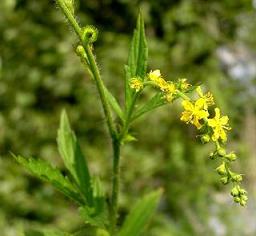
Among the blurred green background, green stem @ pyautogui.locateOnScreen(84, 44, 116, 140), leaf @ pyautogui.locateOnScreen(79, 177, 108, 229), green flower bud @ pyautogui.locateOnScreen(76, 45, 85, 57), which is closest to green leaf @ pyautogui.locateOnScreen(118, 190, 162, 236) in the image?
leaf @ pyautogui.locateOnScreen(79, 177, 108, 229)

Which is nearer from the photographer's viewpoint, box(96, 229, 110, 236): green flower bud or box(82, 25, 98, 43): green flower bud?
box(82, 25, 98, 43): green flower bud

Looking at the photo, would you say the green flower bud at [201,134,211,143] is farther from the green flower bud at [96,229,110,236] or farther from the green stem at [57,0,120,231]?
the green flower bud at [96,229,110,236]

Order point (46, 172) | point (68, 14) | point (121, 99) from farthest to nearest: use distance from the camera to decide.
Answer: point (121, 99) < point (46, 172) < point (68, 14)

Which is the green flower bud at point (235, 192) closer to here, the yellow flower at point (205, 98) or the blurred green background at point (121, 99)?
the yellow flower at point (205, 98)

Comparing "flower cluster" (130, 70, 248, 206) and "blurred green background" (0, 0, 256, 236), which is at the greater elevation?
"blurred green background" (0, 0, 256, 236)

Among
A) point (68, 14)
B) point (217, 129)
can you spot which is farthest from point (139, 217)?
point (68, 14)

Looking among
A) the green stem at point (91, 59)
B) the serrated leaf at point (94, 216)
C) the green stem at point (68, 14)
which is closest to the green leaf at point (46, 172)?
the serrated leaf at point (94, 216)

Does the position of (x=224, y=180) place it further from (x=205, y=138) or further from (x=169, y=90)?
(x=169, y=90)
